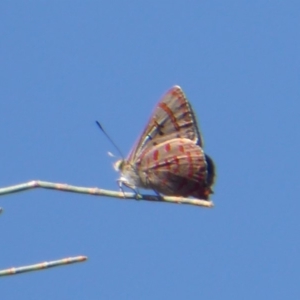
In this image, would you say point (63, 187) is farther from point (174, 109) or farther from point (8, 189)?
point (174, 109)

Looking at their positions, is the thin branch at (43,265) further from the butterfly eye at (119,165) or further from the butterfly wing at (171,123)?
the butterfly wing at (171,123)

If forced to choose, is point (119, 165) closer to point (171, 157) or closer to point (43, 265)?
point (171, 157)

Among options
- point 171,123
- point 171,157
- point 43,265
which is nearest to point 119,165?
point 171,157

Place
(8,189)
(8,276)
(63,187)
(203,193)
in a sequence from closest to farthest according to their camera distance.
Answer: (8,276)
(8,189)
(63,187)
(203,193)

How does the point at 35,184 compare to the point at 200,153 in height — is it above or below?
below

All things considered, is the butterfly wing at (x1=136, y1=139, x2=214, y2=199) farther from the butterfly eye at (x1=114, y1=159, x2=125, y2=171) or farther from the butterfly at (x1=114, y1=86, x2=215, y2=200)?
the butterfly eye at (x1=114, y1=159, x2=125, y2=171)

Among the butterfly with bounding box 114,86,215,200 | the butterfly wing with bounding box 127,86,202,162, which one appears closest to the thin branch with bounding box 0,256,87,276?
the butterfly with bounding box 114,86,215,200

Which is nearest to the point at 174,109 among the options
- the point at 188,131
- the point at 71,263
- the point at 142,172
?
the point at 188,131

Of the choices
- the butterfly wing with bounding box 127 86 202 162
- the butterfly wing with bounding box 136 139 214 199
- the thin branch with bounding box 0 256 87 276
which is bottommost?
the thin branch with bounding box 0 256 87 276
